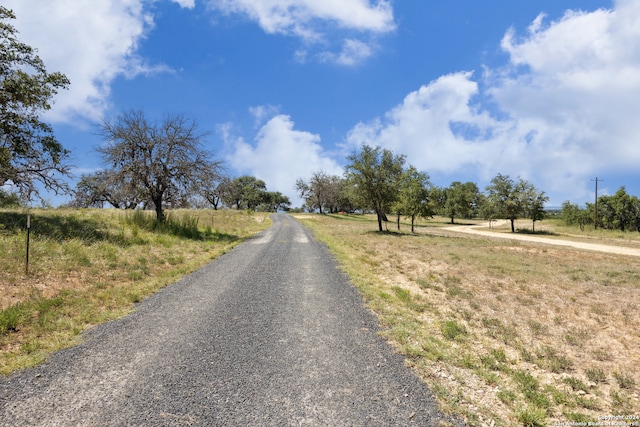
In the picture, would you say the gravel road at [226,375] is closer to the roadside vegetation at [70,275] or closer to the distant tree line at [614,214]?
the roadside vegetation at [70,275]

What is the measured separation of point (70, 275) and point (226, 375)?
9033mm

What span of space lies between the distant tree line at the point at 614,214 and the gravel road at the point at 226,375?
87647mm

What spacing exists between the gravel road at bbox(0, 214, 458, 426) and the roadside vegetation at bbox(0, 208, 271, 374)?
80 cm

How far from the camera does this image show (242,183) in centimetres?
12106

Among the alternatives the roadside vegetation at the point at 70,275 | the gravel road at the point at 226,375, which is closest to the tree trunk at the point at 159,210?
the roadside vegetation at the point at 70,275

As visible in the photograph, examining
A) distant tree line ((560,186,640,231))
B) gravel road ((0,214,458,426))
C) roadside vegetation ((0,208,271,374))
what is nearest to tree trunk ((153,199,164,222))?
roadside vegetation ((0,208,271,374))

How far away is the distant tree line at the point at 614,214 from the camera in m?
70.8

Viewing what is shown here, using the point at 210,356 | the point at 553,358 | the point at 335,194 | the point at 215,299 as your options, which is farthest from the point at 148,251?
the point at 335,194

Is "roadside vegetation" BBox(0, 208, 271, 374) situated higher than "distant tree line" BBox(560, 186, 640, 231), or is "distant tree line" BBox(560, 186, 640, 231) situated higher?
"distant tree line" BBox(560, 186, 640, 231)

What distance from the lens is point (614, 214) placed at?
73375 mm

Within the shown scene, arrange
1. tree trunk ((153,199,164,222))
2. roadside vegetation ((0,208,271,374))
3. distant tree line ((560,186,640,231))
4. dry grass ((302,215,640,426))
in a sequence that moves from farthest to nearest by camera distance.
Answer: distant tree line ((560,186,640,231)) < tree trunk ((153,199,164,222)) < roadside vegetation ((0,208,271,374)) < dry grass ((302,215,640,426))

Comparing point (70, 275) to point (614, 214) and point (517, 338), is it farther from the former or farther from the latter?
point (614, 214)

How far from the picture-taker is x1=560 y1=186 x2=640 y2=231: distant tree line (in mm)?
70750

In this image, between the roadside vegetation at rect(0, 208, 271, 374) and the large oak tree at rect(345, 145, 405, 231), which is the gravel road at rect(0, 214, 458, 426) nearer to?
the roadside vegetation at rect(0, 208, 271, 374)
